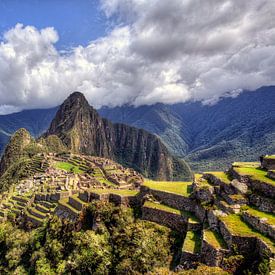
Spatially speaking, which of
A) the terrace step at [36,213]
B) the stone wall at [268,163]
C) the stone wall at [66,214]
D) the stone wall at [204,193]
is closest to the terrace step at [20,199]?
the terrace step at [36,213]

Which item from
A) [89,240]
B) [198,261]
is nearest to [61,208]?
[89,240]

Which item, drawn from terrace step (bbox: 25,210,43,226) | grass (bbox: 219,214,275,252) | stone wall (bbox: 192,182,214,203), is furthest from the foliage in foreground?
terrace step (bbox: 25,210,43,226)

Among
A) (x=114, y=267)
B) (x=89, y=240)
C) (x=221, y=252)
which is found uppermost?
(x=221, y=252)

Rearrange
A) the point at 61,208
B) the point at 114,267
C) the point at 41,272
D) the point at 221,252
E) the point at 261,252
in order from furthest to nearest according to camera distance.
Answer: the point at 61,208 < the point at 41,272 < the point at 114,267 < the point at 221,252 < the point at 261,252

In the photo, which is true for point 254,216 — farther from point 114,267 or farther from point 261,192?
point 114,267

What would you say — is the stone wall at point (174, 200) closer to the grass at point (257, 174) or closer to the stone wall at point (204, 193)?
the stone wall at point (204, 193)

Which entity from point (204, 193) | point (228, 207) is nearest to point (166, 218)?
point (204, 193)
